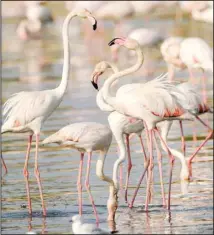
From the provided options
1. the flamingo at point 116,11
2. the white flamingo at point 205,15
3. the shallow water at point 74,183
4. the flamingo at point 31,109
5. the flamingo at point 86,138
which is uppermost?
the flamingo at point 116,11

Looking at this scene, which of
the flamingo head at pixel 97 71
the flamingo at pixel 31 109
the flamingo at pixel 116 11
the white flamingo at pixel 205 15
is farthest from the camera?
the flamingo at pixel 116 11

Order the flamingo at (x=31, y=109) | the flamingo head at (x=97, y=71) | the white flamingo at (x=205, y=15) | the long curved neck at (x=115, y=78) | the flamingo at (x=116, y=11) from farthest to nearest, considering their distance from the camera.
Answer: the flamingo at (x=116, y=11) < the white flamingo at (x=205, y=15) < the long curved neck at (x=115, y=78) < the flamingo head at (x=97, y=71) < the flamingo at (x=31, y=109)

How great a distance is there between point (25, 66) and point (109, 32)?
6.82 m

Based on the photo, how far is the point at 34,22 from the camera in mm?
28938

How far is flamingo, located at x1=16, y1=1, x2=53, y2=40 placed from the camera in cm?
2717

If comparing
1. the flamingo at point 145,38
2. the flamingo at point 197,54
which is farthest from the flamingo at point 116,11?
the flamingo at point 197,54

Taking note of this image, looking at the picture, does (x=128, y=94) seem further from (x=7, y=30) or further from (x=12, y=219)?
(x=7, y=30)

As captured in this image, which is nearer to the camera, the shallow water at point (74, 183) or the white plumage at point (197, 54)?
the shallow water at point (74, 183)

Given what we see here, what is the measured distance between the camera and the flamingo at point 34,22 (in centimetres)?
2717

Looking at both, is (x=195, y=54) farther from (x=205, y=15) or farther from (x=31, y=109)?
(x=205, y=15)

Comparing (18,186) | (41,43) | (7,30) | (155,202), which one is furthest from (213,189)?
(7,30)

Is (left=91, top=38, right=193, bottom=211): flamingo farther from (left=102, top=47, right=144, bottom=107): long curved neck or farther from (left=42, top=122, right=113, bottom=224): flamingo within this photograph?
(left=42, top=122, right=113, bottom=224): flamingo

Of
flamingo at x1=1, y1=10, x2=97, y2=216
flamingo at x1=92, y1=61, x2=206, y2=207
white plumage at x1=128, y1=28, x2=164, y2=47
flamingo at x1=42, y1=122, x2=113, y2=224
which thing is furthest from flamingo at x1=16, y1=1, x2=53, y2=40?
flamingo at x1=42, y1=122, x2=113, y2=224

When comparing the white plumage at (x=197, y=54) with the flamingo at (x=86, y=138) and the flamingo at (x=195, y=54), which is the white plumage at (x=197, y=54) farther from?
the flamingo at (x=86, y=138)
